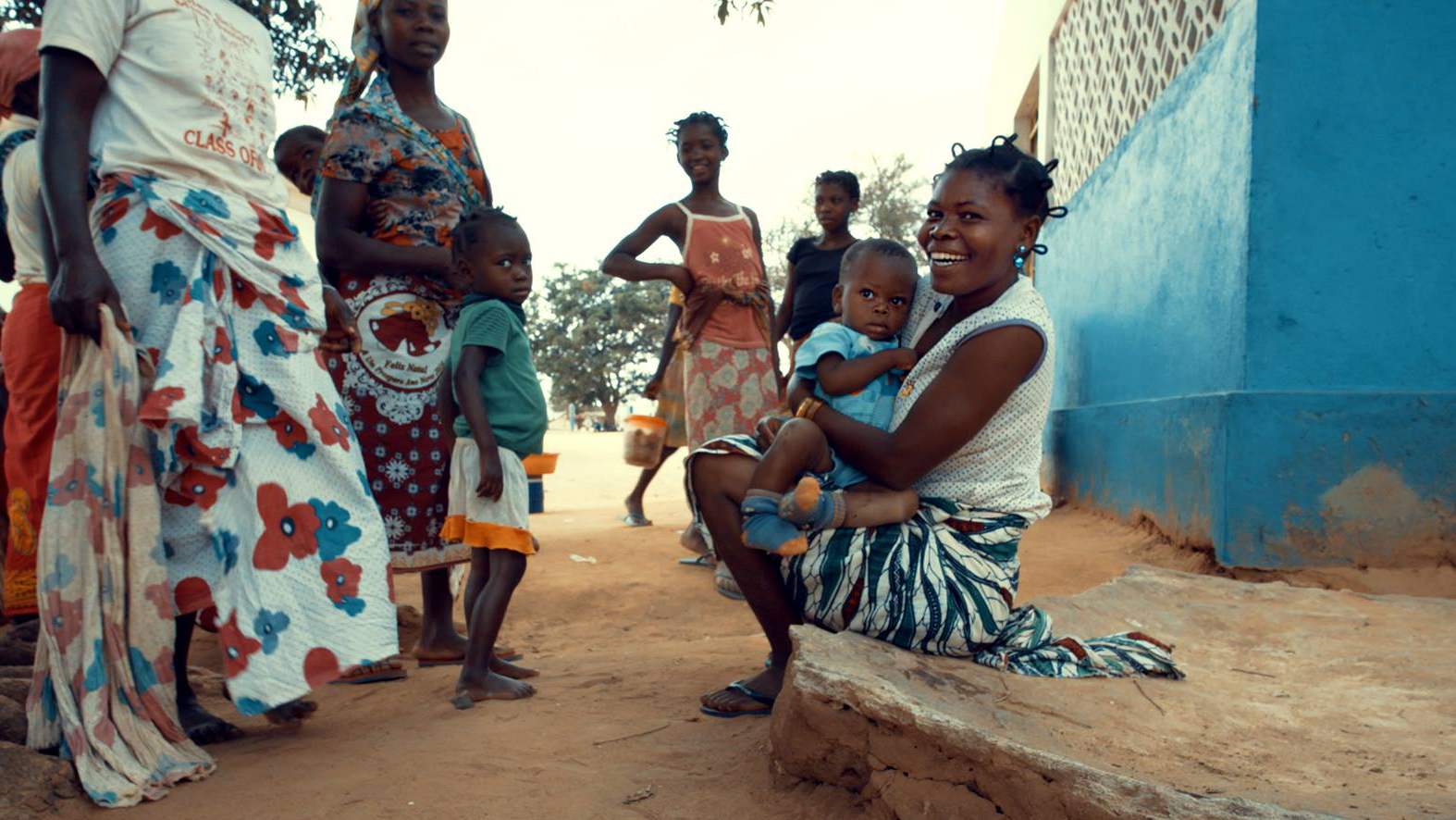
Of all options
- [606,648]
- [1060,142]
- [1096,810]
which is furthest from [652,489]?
[1096,810]

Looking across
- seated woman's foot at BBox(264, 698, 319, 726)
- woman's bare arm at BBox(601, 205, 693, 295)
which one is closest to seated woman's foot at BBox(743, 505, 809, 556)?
seated woman's foot at BBox(264, 698, 319, 726)

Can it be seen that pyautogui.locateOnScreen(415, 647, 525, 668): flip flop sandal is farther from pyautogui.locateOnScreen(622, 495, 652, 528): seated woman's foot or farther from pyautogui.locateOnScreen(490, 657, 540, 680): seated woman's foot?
pyautogui.locateOnScreen(622, 495, 652, 528): seated woman's foot

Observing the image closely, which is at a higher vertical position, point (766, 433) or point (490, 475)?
point (766, 433)

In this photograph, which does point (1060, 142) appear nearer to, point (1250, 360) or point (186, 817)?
point (1250, 360)

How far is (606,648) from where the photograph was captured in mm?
3943

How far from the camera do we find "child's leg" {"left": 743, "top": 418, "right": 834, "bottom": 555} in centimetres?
223

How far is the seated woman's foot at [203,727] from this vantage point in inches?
96.3

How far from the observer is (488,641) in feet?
9.18

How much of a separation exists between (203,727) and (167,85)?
1.55m

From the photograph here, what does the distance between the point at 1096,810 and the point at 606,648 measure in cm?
260

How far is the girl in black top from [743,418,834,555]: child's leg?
304 cm

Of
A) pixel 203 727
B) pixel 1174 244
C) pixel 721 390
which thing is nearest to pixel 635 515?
pixel 721 390

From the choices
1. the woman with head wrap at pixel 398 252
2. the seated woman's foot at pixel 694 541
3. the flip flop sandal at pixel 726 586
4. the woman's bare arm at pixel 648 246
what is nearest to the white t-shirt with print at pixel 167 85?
the woman with head wrap at pixel 398 252

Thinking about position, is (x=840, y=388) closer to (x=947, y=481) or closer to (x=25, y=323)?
(x=947, y=481)
